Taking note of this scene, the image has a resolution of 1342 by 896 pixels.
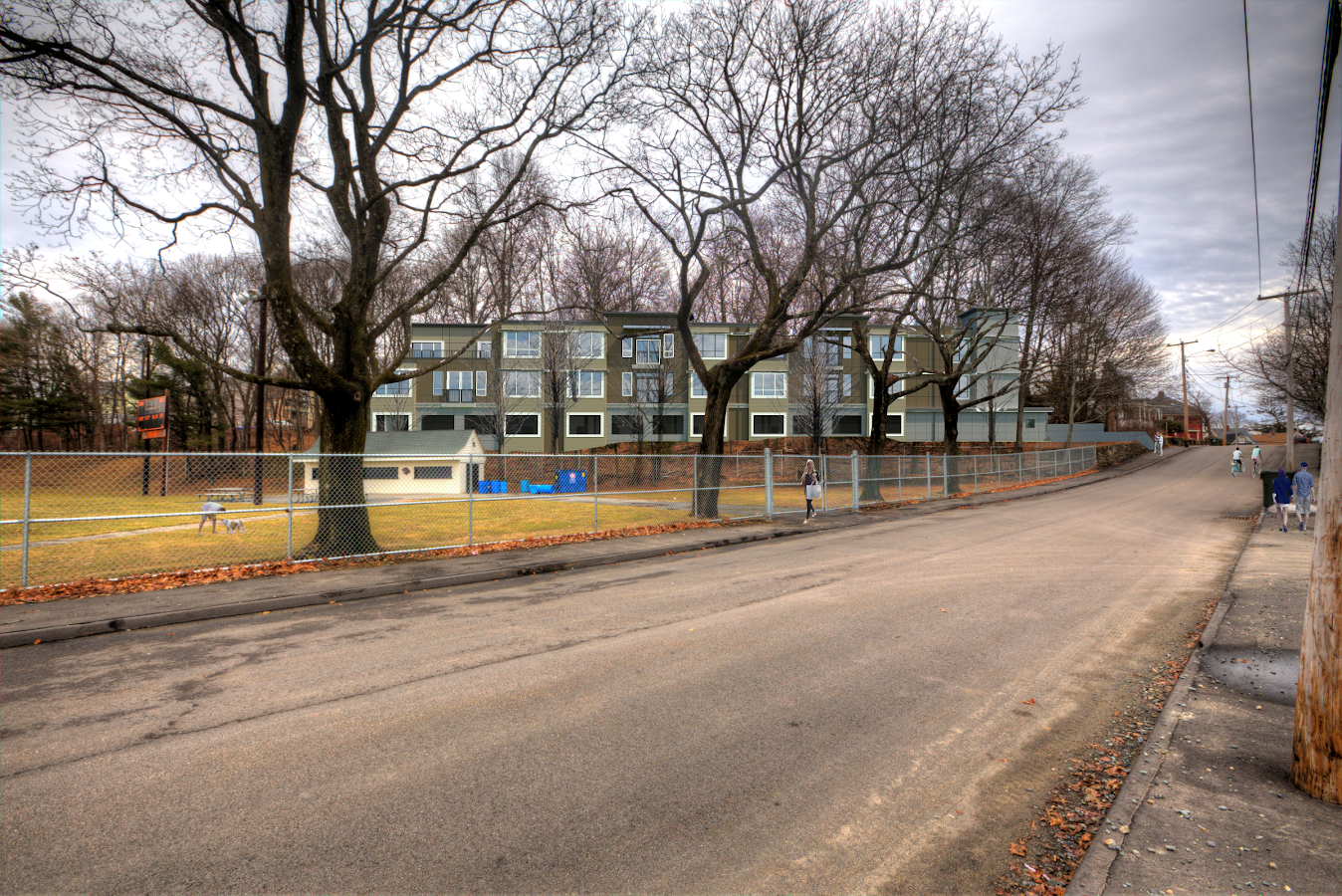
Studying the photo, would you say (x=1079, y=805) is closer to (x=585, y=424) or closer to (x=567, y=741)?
(x=567, y=741)

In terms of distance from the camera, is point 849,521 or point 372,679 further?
point 849,521

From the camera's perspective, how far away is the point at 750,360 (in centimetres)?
2052

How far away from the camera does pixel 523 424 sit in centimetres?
4922

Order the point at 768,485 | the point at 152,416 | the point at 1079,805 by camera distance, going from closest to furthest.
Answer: the point at 1079,805 < the point at 768,485 < the point at 152,416

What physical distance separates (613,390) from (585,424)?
3.34 m

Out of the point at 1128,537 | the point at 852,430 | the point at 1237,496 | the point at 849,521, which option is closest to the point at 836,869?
the point at 1128,537

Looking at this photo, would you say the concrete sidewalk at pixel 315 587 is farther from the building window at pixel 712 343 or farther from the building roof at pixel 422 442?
the building window at pixel 712 343

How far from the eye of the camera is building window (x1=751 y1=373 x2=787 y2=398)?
52.1m

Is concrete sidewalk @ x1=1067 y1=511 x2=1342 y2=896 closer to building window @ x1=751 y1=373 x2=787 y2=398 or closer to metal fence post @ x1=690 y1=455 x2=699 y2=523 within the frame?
metal fence post @ x1=690 y1=455 x2=699 y2=523

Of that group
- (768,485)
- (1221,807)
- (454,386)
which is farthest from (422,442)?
(1221,807)

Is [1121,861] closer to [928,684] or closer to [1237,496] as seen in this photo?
[928,684]

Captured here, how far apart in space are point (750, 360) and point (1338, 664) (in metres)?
17.5

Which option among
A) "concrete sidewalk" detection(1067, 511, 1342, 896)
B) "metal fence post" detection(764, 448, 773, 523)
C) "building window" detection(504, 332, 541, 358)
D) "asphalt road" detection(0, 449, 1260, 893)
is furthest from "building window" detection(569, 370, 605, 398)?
"concrete sidewalk" detection(1067, 511, 1342, 896)

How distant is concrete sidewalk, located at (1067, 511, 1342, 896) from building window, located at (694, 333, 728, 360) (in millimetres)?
44958
